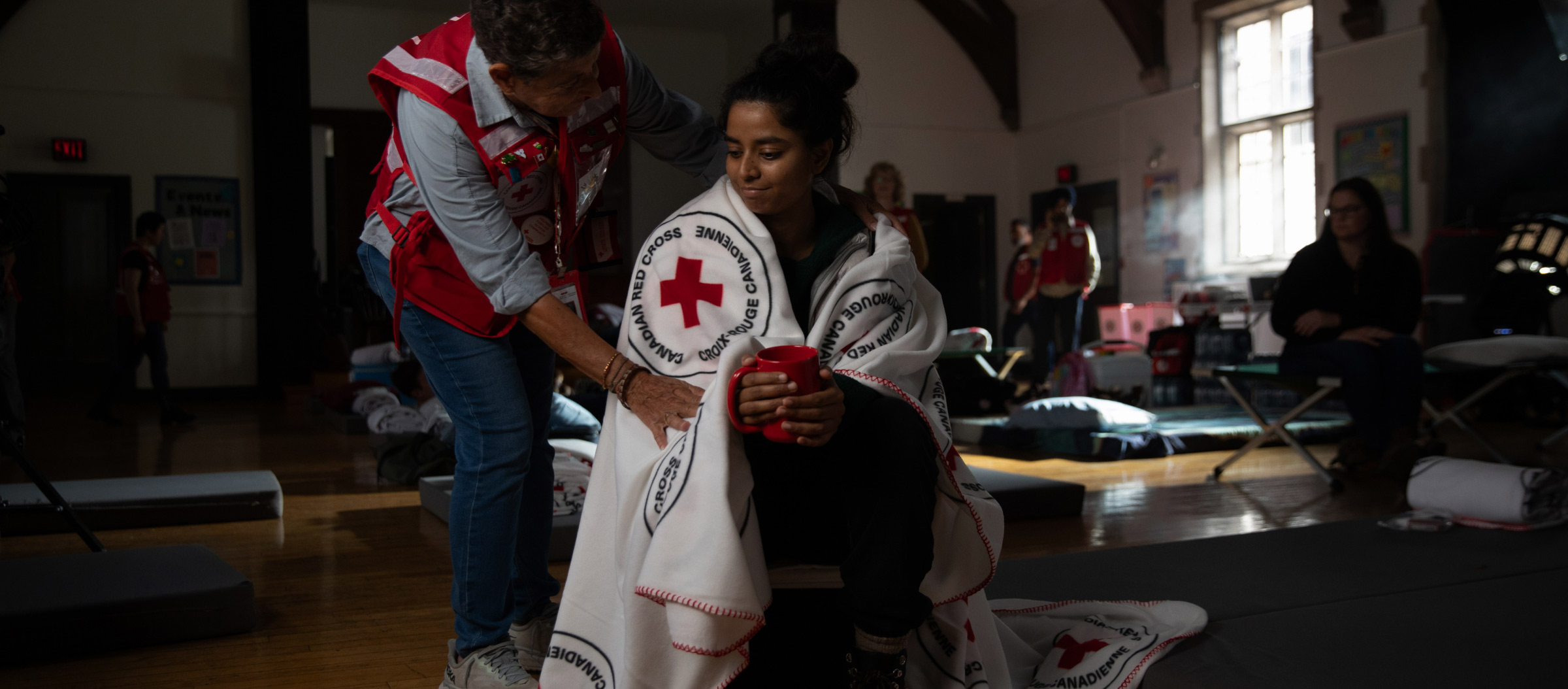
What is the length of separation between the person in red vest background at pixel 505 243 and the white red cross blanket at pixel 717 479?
8 centimetres

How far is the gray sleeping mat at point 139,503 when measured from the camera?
317cm

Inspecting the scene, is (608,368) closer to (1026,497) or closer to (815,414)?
(815,414)

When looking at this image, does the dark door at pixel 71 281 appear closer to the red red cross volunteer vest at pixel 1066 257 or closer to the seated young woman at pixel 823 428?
the red red cross volunteer vest at pixel 1066 257

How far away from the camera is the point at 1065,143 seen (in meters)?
11.1

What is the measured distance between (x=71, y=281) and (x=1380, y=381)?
9389 millimetres

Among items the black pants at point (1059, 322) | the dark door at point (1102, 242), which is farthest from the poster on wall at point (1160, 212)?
the black pants at point (1059, 322)

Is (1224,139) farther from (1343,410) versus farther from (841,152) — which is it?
(841,152)

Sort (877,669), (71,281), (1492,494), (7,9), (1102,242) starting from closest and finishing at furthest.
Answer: (877,669) < (1492,494) < (7,9) < (71,281) < (1102,242)

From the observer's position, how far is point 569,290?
5.81ft

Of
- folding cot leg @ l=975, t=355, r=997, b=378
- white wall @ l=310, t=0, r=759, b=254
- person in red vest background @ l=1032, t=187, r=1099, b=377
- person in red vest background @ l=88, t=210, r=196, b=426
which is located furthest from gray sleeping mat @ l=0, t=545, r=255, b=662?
white wall @ l=310, t=0, r=759, b=254

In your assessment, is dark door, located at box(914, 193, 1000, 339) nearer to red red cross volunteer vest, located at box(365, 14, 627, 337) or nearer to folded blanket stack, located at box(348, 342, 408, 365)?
folded blanket stack, located at box(348, 342, 408, 365)

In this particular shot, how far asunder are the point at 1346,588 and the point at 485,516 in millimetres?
1606

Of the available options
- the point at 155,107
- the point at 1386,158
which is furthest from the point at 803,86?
the point at 155,107

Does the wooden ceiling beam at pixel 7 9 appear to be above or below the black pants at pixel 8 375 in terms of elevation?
above
